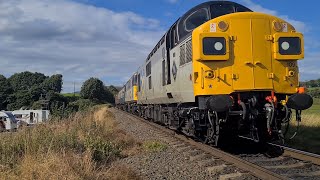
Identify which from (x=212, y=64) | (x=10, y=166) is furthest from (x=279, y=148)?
(x=10, y=166)

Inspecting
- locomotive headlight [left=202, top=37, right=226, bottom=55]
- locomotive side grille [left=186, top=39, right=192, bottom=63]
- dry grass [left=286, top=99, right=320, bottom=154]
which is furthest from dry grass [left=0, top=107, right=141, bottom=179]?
dry grass [left=286, top=99, right=320, bottom=154]

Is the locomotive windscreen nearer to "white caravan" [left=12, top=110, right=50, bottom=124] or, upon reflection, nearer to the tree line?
"white caravan" [left=12, top=110, right=50, bottom=124]

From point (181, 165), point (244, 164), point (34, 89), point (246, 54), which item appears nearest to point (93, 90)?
point (34, 89)

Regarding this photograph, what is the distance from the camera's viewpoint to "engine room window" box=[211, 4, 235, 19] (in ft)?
35.6

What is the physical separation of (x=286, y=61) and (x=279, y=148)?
2184 millimetres

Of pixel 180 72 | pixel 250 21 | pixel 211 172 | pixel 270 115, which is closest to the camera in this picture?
pixel 211 172

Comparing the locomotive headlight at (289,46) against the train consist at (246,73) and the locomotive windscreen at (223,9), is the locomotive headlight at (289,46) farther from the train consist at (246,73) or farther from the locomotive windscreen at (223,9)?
the locomotive windscreen at (223,9)

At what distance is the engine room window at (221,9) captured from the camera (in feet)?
35.6

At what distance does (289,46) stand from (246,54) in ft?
3.48

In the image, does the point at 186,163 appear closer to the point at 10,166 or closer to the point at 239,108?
the point at 239,108

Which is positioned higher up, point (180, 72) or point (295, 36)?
point (295, 36)

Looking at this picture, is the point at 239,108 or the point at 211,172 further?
the point at 239,108

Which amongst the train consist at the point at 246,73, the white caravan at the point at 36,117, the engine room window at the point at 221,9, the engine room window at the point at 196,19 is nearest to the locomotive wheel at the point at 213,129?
the train consist at the point at 246,73

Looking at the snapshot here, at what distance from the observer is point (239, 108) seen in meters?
9.58
